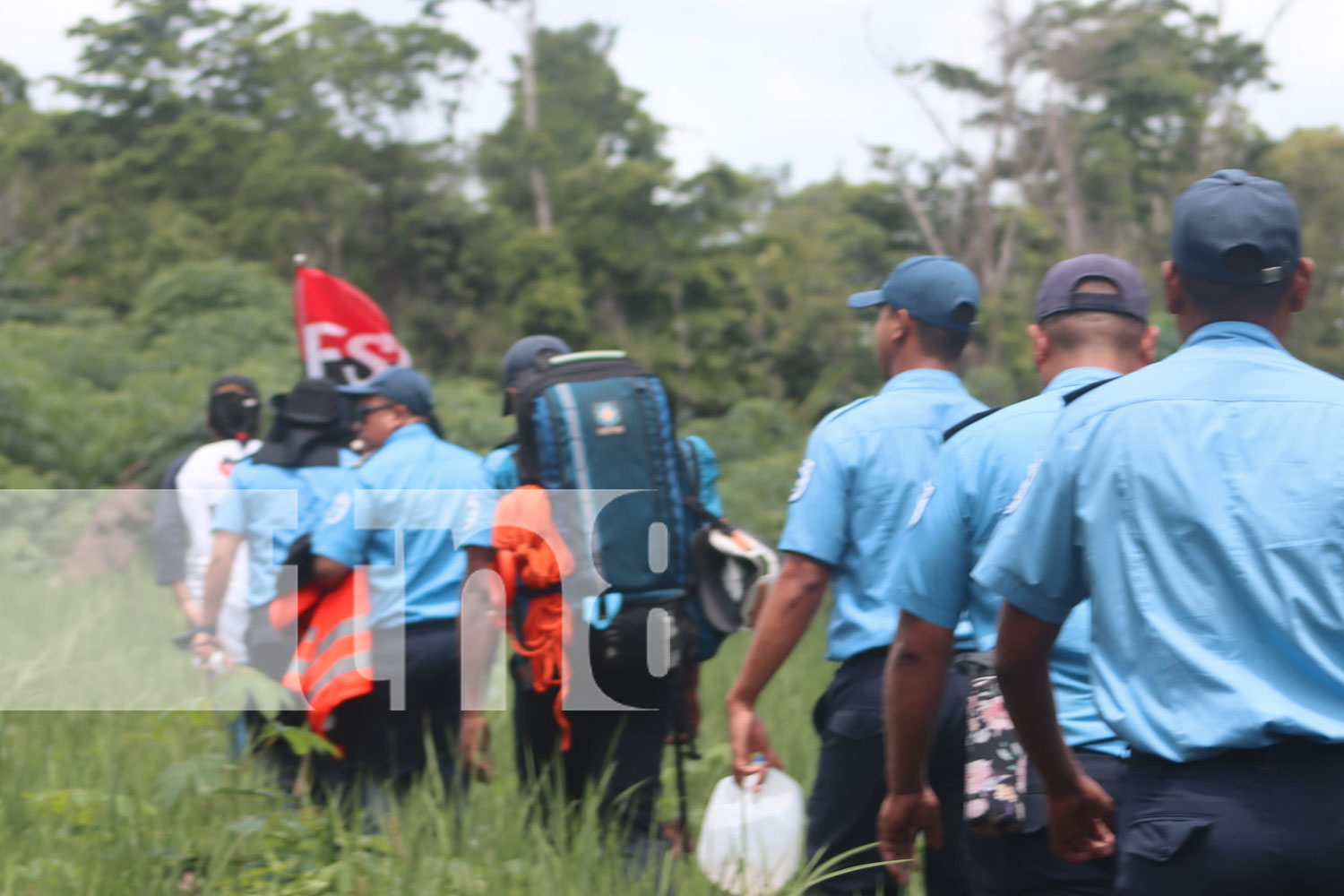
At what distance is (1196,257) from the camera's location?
2.10m

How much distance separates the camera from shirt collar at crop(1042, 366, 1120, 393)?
9.20 ft

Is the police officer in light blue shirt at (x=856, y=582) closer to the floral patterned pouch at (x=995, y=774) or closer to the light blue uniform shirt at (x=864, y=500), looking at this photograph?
the light blue uniform shirt at (x=864, y=500)

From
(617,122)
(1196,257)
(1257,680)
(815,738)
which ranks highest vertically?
(617,122)

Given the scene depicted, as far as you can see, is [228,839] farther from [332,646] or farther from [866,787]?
[866,787]

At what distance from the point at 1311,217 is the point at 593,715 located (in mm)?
25107

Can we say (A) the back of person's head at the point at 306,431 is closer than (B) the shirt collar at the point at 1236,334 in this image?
No

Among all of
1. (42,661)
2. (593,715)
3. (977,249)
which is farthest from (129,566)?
(977,249)

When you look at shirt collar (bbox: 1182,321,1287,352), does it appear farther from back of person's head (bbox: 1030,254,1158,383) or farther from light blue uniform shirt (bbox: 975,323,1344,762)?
back of person's head (bbox: 1030,254,1158,383)

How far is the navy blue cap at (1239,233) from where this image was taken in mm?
2053

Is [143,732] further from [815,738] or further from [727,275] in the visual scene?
[727,275]

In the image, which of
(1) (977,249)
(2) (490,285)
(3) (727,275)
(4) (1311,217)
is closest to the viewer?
(1) (977,249)

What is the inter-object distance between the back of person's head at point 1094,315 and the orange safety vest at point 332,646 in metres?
2.58

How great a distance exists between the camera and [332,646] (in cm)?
464

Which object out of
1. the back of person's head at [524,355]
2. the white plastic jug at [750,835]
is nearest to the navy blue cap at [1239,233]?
the white plastic jug at [750,835]
